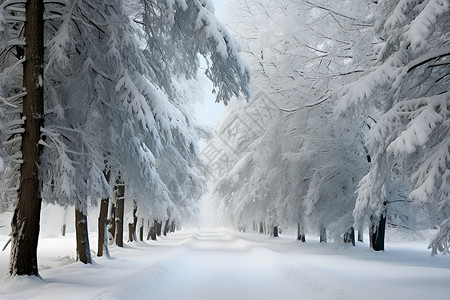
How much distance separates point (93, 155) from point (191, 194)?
19.1 m

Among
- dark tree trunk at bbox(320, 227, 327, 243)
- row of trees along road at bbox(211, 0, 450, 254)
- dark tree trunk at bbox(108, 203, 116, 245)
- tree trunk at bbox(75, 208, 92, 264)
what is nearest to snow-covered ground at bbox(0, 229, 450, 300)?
tree trunk at bbox(75, 208, 92, 264)

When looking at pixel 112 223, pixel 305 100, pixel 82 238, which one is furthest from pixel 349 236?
pixel 82 238

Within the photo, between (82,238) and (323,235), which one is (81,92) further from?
(323,235)

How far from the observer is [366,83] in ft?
24.2

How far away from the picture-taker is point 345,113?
7.78 m

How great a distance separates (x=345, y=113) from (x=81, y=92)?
5.57 metres

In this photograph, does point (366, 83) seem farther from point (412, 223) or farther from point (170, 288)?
point (412, 223)

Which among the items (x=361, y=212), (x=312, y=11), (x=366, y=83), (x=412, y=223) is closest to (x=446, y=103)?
(x=366, y=83)

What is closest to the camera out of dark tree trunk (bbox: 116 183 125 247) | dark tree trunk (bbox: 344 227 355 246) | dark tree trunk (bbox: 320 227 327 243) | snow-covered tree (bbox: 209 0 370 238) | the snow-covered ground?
the snow-covered ground

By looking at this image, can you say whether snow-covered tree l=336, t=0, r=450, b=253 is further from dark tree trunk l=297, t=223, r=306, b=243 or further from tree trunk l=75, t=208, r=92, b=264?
dark tree trunk l=297, t=223, r=306, b=243

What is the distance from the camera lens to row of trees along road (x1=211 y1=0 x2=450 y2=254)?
7234 millimetres

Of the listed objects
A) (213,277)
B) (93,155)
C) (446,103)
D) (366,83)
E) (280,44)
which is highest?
(280,44)

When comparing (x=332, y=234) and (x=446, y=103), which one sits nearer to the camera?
(x=446, y=103)

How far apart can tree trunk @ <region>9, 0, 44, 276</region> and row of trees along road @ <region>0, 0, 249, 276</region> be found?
18 millimetres
